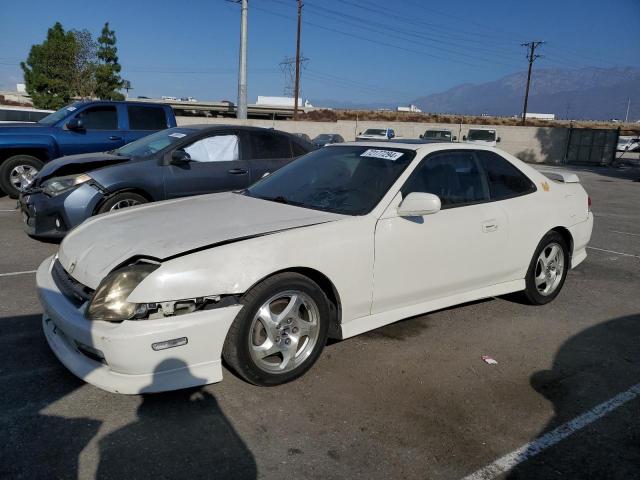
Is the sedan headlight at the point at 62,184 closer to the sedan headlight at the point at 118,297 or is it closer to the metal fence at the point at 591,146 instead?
the sedan headlight at the point at 118,297

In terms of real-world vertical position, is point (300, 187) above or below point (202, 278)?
above

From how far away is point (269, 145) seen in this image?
724 centimetres

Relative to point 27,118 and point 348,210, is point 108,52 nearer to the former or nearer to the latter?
point 27,118

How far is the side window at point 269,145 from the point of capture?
23.4 feet

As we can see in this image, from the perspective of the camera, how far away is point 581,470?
8.18ft

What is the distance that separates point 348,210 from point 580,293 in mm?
3139

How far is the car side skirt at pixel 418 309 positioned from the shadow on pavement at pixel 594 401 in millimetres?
645

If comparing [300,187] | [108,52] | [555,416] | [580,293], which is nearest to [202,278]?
[300,187]

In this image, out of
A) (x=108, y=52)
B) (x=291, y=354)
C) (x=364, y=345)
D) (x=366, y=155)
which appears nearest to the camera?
(x=291, y=354)

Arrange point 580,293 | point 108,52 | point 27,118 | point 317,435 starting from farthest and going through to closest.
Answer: point 108,52, point 27,118, point 580,293, point 317,435

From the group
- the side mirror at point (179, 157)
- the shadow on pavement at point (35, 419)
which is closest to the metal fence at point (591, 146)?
the side mirror at point (179, 157)

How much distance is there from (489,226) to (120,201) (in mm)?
4235

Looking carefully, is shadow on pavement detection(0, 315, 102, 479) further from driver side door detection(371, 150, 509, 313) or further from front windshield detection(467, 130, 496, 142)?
front windshield detection(467, 130, 496, 142)

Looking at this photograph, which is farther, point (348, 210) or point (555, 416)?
point (348, 210)
